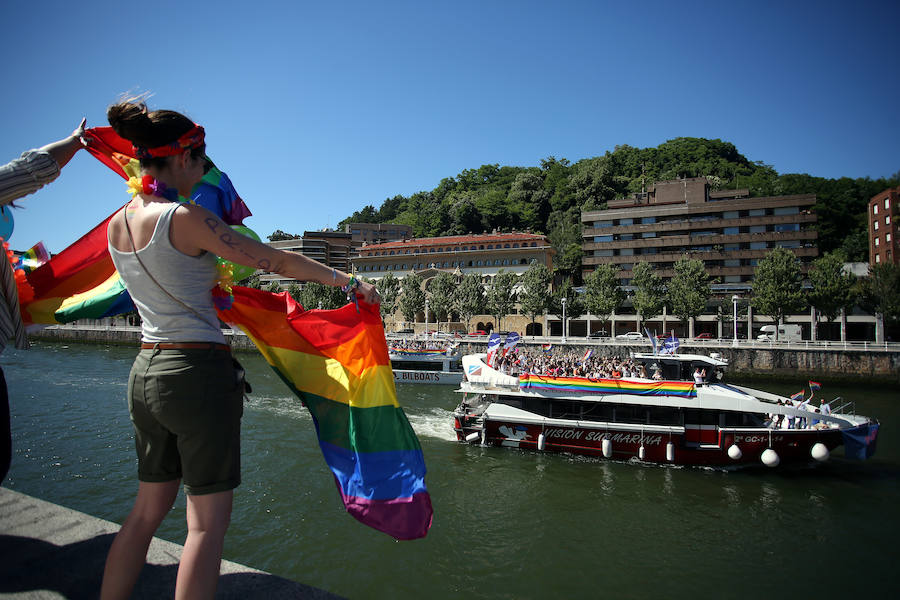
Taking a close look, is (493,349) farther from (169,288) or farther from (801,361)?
(801,361)

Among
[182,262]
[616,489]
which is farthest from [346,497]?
[616,489]

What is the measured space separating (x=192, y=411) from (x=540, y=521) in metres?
13.2

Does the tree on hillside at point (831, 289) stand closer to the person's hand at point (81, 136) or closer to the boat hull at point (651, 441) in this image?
the boat hull at point (651, 441)

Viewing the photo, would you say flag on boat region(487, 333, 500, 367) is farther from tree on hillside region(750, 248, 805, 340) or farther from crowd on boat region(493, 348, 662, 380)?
tree on hillside region(750, 248, 805, 340)

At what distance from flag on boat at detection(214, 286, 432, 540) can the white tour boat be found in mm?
16834

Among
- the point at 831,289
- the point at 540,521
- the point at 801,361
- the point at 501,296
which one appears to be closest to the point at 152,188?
the point at 540,521

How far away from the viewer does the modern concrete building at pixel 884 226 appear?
63.4 metres

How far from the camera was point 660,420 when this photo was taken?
18.8 meters

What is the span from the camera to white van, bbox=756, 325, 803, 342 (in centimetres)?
5448

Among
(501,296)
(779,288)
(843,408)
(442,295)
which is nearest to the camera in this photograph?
(843,408)

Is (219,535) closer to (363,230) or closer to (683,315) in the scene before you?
(683,315)

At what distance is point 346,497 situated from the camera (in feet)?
10.4

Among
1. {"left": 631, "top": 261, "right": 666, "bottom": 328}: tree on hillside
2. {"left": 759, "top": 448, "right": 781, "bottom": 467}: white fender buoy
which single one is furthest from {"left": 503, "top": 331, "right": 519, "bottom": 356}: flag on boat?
{"left": 631, "top": 261, "right": 666, "bottom": 328}: tree on hillside

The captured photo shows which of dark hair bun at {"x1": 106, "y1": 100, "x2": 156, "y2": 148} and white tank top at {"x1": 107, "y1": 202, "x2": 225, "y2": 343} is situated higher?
dark hair bun at {"x1": 106, "y1": 100, "x2": 156, "y2": 148}
